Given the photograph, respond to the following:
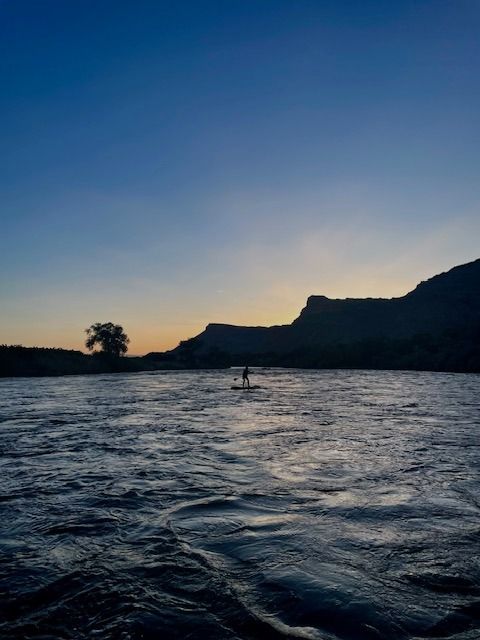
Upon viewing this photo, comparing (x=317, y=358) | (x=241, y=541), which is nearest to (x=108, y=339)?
(x=317, y=358)

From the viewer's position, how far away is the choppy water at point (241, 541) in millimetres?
4742

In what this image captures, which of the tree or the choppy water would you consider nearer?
the choppy water

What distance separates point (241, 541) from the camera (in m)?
7.06

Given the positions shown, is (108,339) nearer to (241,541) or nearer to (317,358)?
(317,358)

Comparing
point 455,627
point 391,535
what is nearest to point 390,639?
point 455,627

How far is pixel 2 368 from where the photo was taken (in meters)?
99.6

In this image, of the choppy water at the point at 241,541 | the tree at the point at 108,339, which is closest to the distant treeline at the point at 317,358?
the tree at the point at 108,339

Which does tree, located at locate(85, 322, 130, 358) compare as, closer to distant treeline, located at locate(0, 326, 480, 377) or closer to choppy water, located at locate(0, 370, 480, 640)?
distant treeline, located at locate(0, 326, 480, 377)

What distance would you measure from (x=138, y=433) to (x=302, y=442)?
769cm

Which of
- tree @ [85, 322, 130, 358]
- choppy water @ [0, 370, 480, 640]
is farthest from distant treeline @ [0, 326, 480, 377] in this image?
choppy water @ [0, 370, 480, 640]

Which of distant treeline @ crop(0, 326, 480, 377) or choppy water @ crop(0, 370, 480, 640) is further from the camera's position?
distant treeline @ crop(0, 326, 480, 377)

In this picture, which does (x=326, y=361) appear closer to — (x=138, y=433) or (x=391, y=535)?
(x=138, y=433)

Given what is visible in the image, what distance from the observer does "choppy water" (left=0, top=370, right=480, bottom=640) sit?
474 centimetres

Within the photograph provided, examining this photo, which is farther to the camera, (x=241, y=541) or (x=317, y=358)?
(x=317, y=358)
